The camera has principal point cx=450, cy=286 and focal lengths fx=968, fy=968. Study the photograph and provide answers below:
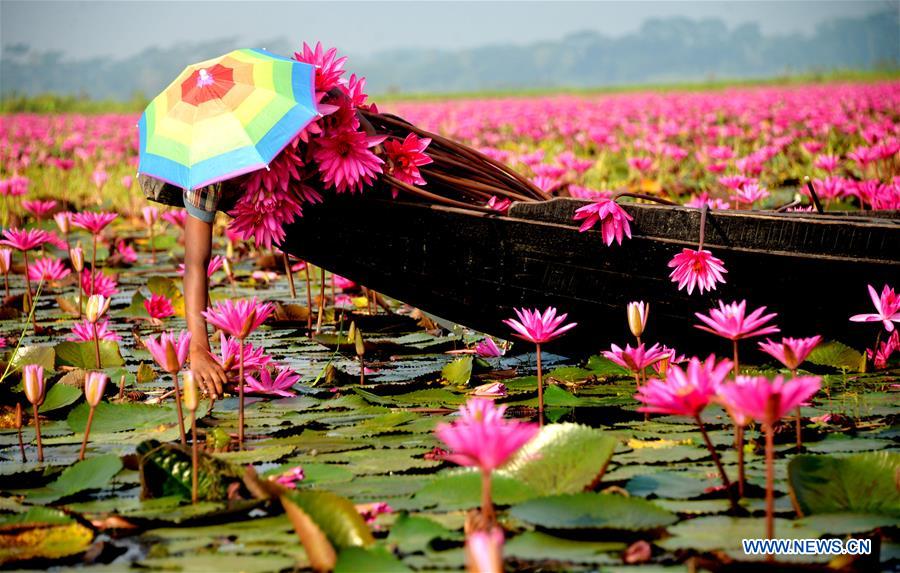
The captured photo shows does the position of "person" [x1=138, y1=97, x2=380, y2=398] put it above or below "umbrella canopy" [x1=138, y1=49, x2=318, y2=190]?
below

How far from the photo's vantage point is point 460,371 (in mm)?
2305

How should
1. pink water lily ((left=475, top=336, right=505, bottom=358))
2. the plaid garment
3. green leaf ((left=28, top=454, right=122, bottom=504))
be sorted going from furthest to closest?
pink water lily ((left=475, top=336, right=505, bottom=358))
the plaid garment
green leaf ((left=28, top=454, right=122, bottom=504))

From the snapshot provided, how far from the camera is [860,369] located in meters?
2.31

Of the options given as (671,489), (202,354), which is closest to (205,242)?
(202,354)

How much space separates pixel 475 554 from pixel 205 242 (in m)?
1.66

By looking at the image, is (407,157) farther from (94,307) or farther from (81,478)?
(81,478)

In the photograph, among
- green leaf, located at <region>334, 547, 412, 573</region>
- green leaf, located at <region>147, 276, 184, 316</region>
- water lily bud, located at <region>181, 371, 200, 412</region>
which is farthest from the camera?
green leaf, located at <region>147, 276, 184, 316</region>

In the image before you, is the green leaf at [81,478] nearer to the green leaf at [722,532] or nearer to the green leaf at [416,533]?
the green leaf at [416,533]

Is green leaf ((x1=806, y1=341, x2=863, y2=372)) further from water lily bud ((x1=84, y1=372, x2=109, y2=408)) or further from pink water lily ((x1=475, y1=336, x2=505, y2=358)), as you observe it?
water lily bud ((x1=84, y1=372, x2=109, y2=408))

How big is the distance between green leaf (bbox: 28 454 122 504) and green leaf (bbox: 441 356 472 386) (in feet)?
3.02

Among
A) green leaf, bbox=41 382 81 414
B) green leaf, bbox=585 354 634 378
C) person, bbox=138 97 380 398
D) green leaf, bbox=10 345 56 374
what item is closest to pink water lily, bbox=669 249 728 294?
green leaf, bbox=585 354 634 378

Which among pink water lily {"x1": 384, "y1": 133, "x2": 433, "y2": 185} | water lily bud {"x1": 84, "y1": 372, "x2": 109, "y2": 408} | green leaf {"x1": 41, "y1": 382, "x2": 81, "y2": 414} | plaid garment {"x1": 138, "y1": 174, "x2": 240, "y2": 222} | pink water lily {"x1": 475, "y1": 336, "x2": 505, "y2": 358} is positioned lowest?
green leaf {"x1": 41, "y1": 382, "x2": 81, "y2": 414}

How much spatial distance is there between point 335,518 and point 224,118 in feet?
3.65

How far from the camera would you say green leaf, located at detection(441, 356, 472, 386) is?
7.51ft
